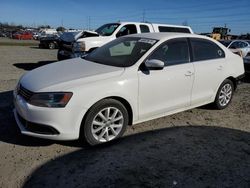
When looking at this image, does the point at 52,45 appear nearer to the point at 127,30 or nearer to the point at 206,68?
the point at 127,30

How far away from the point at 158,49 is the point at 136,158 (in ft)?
6.05

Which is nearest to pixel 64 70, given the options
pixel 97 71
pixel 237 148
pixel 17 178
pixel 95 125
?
pixel 97 71

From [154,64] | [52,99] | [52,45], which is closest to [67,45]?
[154,64]

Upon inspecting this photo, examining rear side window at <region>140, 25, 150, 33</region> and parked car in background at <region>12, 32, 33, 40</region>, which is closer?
rear side window at <region>140, 25, 150, 33</region>

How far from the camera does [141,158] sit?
Answer: 3.86 meters

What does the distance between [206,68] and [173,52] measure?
0.81 m

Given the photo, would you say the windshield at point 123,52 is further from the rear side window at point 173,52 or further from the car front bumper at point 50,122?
the car front bumper at point 50,122

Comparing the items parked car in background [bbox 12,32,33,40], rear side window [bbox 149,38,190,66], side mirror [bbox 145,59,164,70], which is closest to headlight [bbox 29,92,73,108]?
side mirror [bbox 145,59,164,70]

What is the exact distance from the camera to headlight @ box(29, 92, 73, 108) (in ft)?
12.3

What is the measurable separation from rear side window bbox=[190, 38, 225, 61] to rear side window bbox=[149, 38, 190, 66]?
22cm

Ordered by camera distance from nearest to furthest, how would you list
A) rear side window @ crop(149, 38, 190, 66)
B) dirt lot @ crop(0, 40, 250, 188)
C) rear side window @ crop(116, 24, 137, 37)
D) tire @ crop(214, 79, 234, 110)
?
dirt lot @ crop(0, 40, 250, 188) → rear side window @ crop(149, 38, 190, 66) → tire @ crop(214, 79, 234, 110) → rear side window @ crop(116, 24, 137, 37)

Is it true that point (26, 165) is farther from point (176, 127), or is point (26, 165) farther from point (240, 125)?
point (240, 125)

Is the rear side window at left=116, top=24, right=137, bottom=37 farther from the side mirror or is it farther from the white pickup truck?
the side mirror

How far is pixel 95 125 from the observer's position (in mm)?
4086
